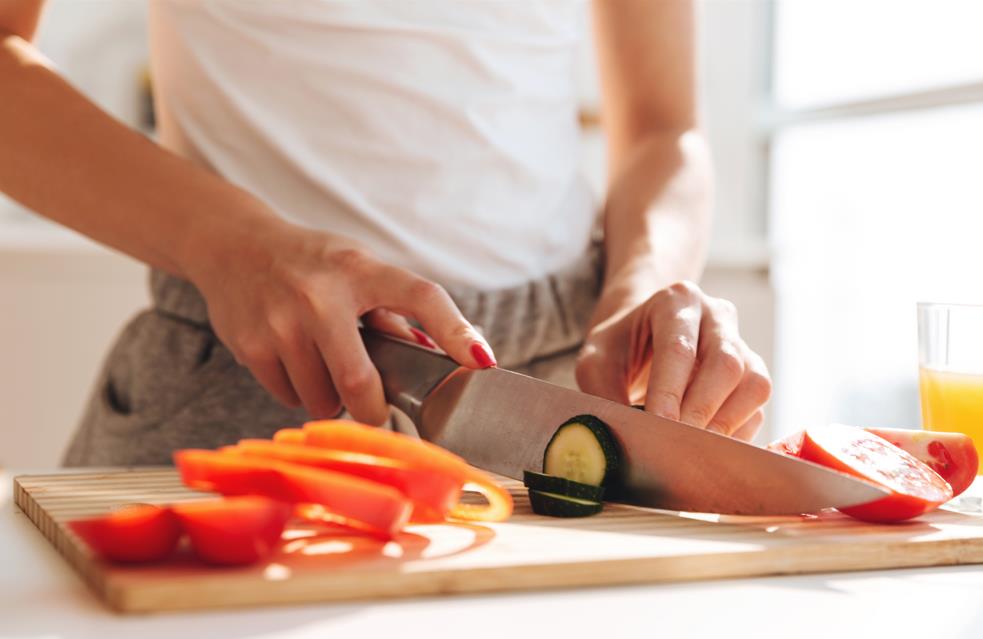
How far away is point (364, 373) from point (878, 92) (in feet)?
6.88

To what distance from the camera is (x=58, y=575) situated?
69 centimetres

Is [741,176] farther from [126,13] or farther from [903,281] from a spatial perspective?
[126,13]

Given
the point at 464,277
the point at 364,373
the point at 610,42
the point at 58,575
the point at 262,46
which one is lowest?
the point at 58,575

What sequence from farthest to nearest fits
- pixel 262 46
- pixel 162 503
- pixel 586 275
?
pixel 586 275 → pixel 262 46 → pixel 162 503

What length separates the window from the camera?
2404mm

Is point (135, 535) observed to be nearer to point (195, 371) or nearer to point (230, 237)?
point (230, 237)

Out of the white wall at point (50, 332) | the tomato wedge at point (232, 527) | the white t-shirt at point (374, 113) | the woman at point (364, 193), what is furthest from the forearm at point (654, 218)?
the white wall at point (50, 332)

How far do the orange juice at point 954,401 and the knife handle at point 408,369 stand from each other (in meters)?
0.41

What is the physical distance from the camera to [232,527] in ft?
2.02

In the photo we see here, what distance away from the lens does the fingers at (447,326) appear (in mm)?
909

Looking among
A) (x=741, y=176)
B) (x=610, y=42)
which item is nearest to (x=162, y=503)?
(x=610, y=42)

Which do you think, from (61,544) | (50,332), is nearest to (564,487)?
(61,544)

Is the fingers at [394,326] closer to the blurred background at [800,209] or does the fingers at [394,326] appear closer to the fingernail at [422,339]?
the fingernail at [422,339]

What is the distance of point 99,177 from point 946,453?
79cm
